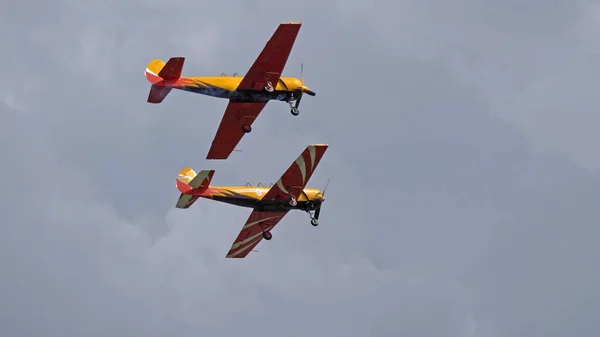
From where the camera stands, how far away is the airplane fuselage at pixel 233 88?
3440 inches

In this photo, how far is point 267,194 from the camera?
91000 mm

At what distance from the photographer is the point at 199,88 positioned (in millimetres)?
87688

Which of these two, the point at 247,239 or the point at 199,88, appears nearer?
the point at 199,88

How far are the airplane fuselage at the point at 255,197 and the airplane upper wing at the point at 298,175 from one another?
0.46 m

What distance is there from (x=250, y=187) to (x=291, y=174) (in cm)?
281

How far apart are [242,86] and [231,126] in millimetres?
3482

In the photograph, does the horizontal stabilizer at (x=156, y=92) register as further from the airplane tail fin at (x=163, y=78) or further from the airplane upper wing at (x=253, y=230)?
the airplane upper wing at (x=253, y=230)

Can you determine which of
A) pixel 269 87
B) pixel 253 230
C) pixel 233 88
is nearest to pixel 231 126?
pixel 233 88

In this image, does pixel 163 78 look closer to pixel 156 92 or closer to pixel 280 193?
pixel 156 92

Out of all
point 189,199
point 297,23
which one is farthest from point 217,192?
point 297,23

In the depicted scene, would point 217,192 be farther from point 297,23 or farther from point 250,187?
point 297,23

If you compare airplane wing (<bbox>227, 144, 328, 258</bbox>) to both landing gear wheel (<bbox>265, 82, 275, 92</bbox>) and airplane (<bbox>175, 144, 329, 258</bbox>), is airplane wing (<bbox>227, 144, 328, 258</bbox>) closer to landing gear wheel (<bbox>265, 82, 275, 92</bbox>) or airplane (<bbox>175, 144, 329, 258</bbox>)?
airplane (<bbox>175, 144, 329, 258</bbox>)

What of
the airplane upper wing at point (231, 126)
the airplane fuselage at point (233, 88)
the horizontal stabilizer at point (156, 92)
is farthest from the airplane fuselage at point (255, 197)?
the horizontal stabilizer at point (156, 92)

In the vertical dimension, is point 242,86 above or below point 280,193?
above
